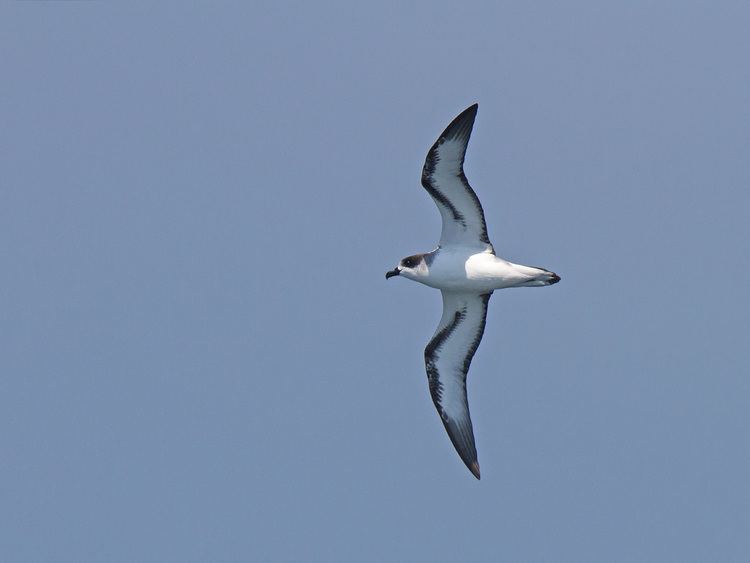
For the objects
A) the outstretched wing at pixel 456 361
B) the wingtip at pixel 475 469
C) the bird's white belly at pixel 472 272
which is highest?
the bird's white belly at pixel 472 272

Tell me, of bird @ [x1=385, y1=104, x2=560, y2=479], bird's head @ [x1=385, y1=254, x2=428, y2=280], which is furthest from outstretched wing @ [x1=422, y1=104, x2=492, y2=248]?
bird's head @ [x1=385, y1=254, x2=428, y2=280]

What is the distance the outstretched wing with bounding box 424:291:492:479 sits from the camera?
2992 cm

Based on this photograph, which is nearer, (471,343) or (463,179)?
(463,179)

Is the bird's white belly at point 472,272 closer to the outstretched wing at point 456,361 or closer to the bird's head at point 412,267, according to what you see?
the bird's head at point 412,267

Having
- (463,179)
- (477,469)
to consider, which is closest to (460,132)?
(463,179)

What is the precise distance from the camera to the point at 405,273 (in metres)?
29.2

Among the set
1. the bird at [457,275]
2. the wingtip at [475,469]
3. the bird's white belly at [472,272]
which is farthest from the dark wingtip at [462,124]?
the wingtip at [475,469]

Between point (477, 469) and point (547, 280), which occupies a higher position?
point (547, 280)

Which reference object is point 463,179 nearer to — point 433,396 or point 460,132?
point 460,132

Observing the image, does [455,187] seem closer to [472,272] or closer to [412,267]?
[472,272]

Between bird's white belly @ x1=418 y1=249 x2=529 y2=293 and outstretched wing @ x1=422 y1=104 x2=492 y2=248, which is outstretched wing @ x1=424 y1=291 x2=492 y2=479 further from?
outstretched wing @ x1=422 y1=104 x2=492 y2=248

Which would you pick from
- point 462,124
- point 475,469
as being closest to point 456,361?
point 475,469

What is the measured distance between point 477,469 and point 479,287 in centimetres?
433

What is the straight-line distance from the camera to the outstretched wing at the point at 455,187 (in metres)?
26.9
